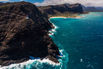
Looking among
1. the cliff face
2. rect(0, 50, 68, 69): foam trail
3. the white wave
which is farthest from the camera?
the cliff face

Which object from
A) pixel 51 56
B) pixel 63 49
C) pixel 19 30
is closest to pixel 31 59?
pixel 51 56

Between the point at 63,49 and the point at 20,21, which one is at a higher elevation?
the point at 20,21

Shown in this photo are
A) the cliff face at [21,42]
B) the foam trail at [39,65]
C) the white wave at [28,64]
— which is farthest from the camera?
the cliff face at [21,42]

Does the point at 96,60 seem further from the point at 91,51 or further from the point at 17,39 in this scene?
the point at 17,39

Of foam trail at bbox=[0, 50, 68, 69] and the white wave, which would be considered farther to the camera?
foam trail at bbox=[0, 50, 68, 69]

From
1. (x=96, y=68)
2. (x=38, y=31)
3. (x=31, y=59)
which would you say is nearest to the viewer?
(x=96, y=68)

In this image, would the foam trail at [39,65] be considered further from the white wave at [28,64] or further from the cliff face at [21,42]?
the cliff face at [21,42]

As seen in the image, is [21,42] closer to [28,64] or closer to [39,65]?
[28,64]

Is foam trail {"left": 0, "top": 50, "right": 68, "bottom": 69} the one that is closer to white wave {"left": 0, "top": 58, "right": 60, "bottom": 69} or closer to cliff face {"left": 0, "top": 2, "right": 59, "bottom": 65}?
white wave {"left": 0, "top": 58, "right": 60, "bottom": 69}

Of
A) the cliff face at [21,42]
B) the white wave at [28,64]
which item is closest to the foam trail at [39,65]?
the white wave at [28,64]

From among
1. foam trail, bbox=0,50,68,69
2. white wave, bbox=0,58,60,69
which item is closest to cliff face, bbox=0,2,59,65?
white wave, bbox=0,58,60,69

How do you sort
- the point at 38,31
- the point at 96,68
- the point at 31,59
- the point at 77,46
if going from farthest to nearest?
the point at 77,46 < the point at 38,31 < the point at 31,59 < the point at 96,68
